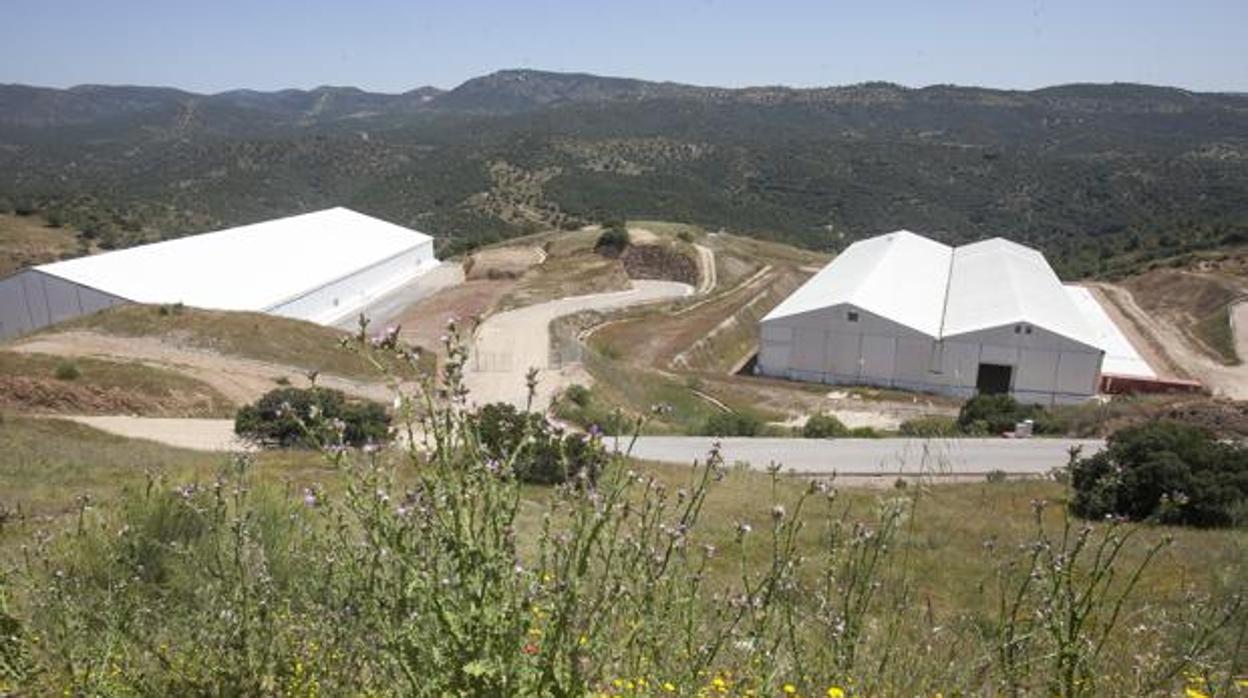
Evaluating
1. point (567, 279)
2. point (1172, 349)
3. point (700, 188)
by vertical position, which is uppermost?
point (700, 188)

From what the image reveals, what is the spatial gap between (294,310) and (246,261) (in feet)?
19.9

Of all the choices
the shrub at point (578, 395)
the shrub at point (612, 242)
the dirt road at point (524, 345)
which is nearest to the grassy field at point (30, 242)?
the dirt road at point (524, 345)

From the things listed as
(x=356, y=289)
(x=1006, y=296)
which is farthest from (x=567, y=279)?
(x=1006, y=296)

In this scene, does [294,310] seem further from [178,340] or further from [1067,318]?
[1067,318]

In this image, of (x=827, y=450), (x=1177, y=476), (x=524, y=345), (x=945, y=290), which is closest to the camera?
(x=1177, y=476)

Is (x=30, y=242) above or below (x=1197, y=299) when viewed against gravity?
below

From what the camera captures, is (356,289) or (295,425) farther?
(356,289)

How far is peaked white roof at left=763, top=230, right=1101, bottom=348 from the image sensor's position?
44.7 m

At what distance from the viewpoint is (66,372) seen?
2803cm

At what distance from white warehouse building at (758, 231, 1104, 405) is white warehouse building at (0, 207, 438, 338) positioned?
26649 millimetres

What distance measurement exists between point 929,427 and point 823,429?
4650 mm

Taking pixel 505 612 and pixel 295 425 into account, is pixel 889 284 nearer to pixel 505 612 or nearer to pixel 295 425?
pixel 295 425

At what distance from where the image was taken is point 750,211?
133m

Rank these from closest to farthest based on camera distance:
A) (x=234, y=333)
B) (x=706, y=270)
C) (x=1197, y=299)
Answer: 1. (x=234, y=333)
2. (x=1197, y=299)
3. (x=706, y=270)
